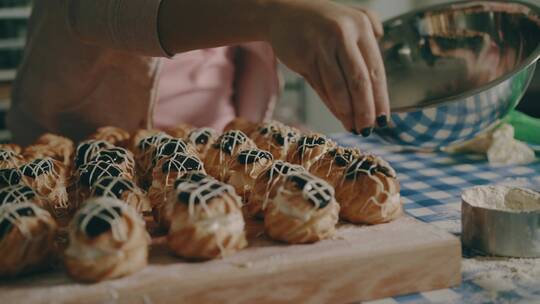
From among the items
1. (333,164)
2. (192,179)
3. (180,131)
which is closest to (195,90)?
(180,131)

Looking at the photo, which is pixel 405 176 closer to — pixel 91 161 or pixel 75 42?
pixel 91 161

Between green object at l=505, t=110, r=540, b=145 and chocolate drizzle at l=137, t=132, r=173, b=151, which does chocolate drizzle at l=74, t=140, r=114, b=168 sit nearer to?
chocolate drizzle at l=137, t=132, r=173, b=151

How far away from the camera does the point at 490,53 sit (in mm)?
1673

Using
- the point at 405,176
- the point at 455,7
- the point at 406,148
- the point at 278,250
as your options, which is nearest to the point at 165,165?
the point at 278,250

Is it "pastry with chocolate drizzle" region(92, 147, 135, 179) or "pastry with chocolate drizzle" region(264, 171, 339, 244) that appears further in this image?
"pastry with chocolate drizzle" region(92, 147, 135, 179)

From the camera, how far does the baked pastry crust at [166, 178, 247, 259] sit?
3.14ft

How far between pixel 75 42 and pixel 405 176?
1009 mm

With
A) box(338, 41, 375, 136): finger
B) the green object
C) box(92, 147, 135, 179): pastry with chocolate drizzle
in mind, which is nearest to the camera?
box(338, 41, 375, 136): finger

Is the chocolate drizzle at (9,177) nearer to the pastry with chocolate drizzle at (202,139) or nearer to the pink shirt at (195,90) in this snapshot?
the pastry with chocolate drizzle at (202,139)

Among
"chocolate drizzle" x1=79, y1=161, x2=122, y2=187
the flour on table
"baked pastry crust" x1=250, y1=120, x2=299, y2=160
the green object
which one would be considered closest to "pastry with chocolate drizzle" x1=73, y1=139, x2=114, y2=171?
"chocolate drizzle" x1=79, y1=161, x2=122, y2=187

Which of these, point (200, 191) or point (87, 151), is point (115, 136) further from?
point (200, 191)

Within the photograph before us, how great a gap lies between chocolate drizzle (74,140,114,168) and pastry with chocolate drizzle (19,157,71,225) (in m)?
0.08

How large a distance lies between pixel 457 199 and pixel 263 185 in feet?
1.72

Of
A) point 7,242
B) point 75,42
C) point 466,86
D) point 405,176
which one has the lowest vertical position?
point 405,176
